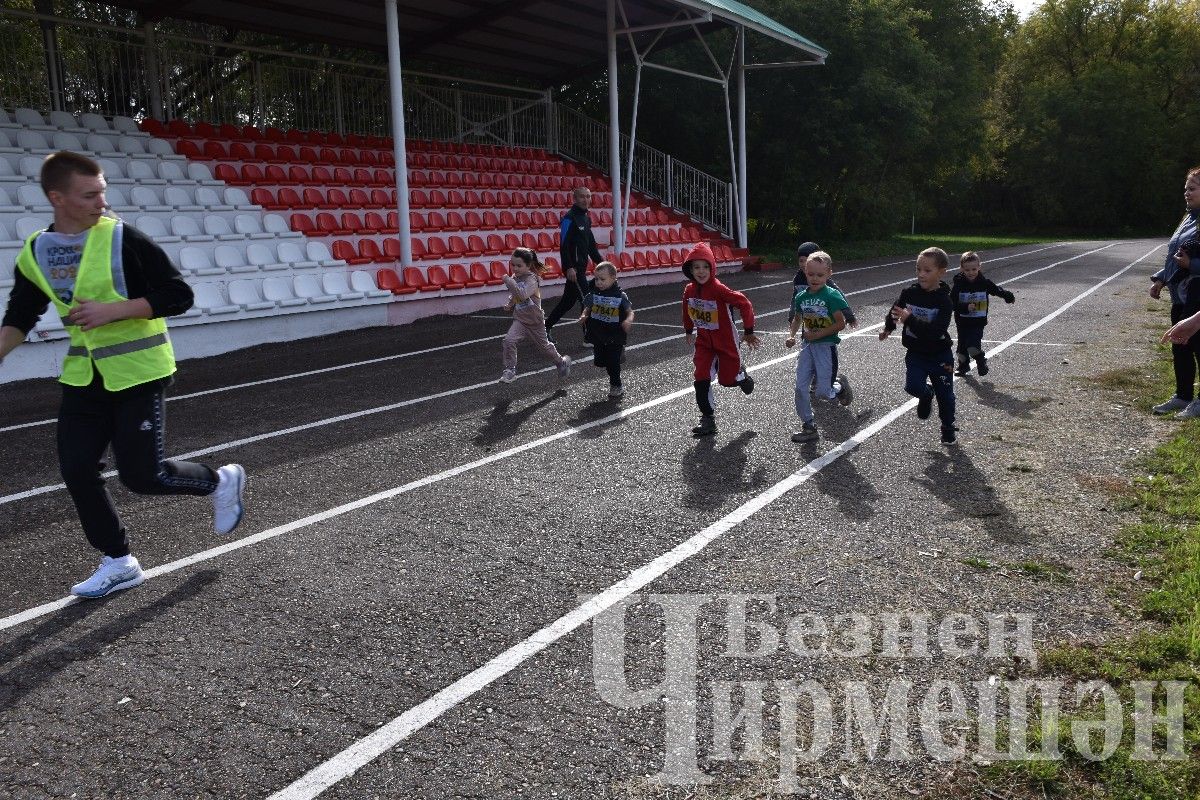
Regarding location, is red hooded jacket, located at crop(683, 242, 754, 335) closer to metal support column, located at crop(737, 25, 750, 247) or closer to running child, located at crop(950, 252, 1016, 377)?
running child, located at crop(950, 252, 1016, 377)

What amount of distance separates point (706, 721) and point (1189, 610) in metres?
2.26

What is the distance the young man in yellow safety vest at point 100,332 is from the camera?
13.9 feet

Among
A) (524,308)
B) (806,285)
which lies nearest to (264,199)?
(524,308)

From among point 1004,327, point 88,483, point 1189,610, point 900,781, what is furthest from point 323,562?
point 1004,327

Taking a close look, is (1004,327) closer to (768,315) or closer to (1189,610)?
(768,315)

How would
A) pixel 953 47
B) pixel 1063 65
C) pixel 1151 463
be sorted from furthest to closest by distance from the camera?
pixel 1063 65
pixel 953 47
pixel 1151 463

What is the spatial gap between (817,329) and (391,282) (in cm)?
875

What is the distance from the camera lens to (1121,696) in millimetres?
3334

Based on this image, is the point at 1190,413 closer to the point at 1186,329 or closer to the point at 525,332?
the point at 1186,329

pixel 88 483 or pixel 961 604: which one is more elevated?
Result: pixel 88 483

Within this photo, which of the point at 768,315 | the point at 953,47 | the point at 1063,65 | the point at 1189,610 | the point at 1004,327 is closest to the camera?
the point at 1189,610

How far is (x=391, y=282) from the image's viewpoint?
1448 cm

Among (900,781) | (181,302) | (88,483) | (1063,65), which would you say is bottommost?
(900,781)

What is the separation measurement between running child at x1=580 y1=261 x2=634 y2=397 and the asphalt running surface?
0.35 metres
